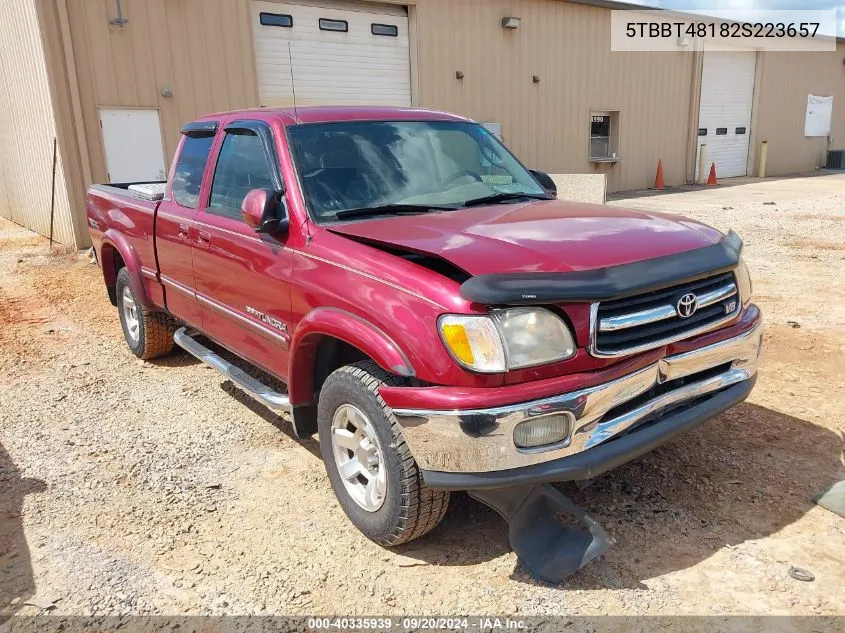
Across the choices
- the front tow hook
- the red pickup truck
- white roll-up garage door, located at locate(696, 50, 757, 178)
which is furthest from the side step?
white roll-up garage door, located at locate(696, 50, 757, 178)

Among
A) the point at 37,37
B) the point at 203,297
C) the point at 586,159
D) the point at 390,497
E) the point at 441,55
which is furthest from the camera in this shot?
the point at 586,159

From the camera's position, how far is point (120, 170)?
35.3 feet

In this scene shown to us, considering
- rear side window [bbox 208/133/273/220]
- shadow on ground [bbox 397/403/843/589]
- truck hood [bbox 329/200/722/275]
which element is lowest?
shadow on ground [bbox 397/403/843/589]

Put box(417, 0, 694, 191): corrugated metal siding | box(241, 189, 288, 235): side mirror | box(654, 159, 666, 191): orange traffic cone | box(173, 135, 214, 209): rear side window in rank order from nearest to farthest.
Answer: box(241, 189, 288, 235): side mirror
box(173, 135, 214, 209): rear side window
box(417, 0, 694, 191): corrugated metal siding
box(654, 159, 666, 191): orange traffic cone

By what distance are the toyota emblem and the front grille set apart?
1cm

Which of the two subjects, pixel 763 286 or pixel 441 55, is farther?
pixel 441 55

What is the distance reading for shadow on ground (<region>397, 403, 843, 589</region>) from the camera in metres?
Result: 2.84

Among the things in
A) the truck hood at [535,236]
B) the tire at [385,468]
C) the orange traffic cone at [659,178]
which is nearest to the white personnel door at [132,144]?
the truck hood at [535,236]

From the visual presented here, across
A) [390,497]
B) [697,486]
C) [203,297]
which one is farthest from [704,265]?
[203,297]

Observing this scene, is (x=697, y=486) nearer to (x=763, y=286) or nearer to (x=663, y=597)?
(x=663, y=597)

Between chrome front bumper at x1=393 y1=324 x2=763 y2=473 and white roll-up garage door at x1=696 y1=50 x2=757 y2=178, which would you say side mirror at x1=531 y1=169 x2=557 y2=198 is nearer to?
chrome front bumper at x1=393 y1=324 x2=763 y2=473

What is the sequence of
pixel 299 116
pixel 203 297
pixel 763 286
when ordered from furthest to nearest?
pixel 763 286, pixel 203 297, pixel 299 116

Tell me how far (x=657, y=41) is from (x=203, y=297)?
18786mm

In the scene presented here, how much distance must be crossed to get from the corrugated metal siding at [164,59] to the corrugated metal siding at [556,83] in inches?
166
